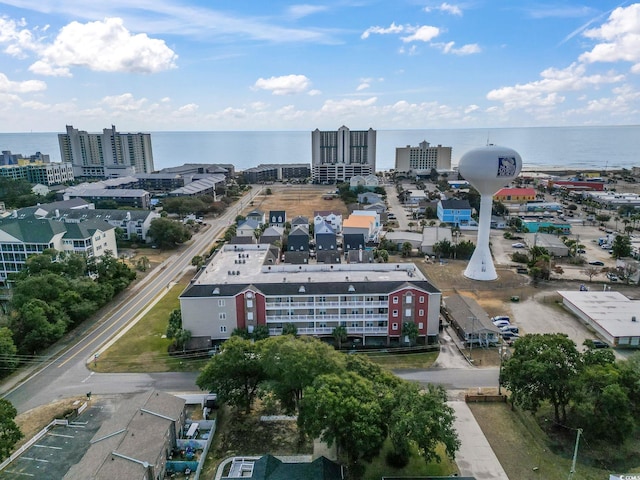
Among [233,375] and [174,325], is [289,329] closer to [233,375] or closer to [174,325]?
[233,375]

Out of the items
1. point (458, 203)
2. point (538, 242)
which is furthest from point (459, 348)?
point (458, 203)

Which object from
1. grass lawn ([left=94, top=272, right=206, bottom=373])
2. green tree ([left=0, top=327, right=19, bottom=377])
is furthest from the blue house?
green tree ([left=0, top=327, right=19, bottom=377])

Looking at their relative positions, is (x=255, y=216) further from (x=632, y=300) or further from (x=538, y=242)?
(x=632, y=300)

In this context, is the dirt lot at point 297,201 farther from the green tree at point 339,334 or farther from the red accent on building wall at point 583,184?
the red accent on building wall at point 583,184

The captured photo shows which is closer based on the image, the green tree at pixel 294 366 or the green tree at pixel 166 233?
the green tree at pixel 294 366

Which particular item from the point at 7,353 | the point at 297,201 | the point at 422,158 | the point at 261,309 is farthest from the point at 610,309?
the point at 422,158

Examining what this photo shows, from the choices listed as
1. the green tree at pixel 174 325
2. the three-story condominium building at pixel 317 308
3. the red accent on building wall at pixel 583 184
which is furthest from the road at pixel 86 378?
the red accent on building wall at pixel 583 184

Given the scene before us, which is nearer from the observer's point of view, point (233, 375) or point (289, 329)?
point (233, 375)
